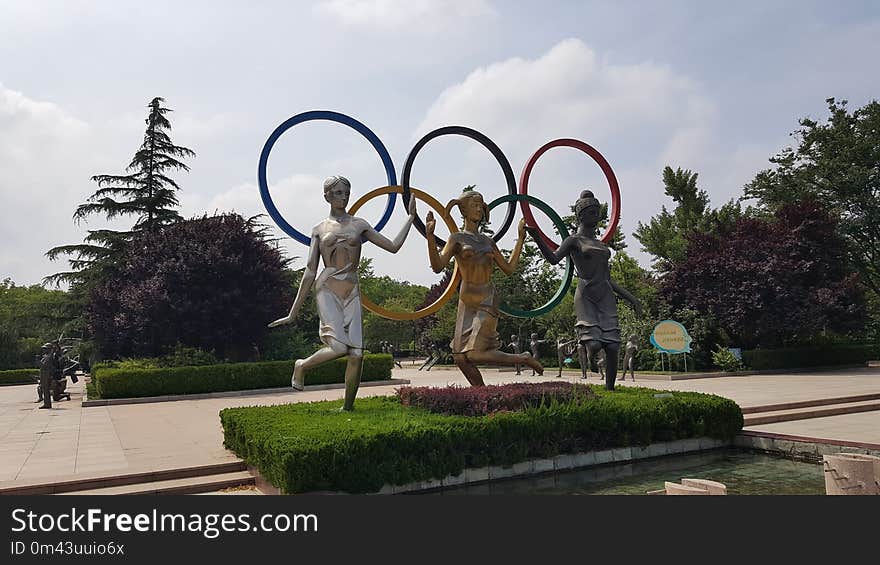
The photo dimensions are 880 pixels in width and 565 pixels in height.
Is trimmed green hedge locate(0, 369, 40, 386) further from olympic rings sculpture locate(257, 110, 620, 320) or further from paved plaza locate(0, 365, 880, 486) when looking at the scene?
olympic rings sculpture locate(257, 110, 620, 320)

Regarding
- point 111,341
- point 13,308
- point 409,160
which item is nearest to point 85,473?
point 409,160

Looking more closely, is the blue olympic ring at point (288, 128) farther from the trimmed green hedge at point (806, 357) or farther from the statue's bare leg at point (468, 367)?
the trimmed green hedge at point (806, 357)

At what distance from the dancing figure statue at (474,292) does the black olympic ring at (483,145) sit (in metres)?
0.60

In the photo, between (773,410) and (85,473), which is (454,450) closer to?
(85,473)

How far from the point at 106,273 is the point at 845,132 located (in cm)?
3043

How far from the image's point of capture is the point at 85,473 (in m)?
6.16

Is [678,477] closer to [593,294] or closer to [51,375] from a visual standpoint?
[593,294]

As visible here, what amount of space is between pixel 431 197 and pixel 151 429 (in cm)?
575

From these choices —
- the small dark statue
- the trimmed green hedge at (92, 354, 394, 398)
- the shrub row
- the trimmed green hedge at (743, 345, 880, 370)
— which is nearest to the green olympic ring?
the shrub row

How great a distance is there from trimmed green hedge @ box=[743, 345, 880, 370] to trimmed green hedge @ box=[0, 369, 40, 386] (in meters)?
29.8

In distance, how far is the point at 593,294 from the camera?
916 cm

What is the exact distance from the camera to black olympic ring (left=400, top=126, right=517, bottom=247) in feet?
28.8

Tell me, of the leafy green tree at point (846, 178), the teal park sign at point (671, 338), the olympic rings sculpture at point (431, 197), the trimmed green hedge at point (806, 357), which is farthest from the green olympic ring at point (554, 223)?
the leafy green tree at point (846, 178)

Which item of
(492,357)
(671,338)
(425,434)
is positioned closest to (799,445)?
(492,357)
